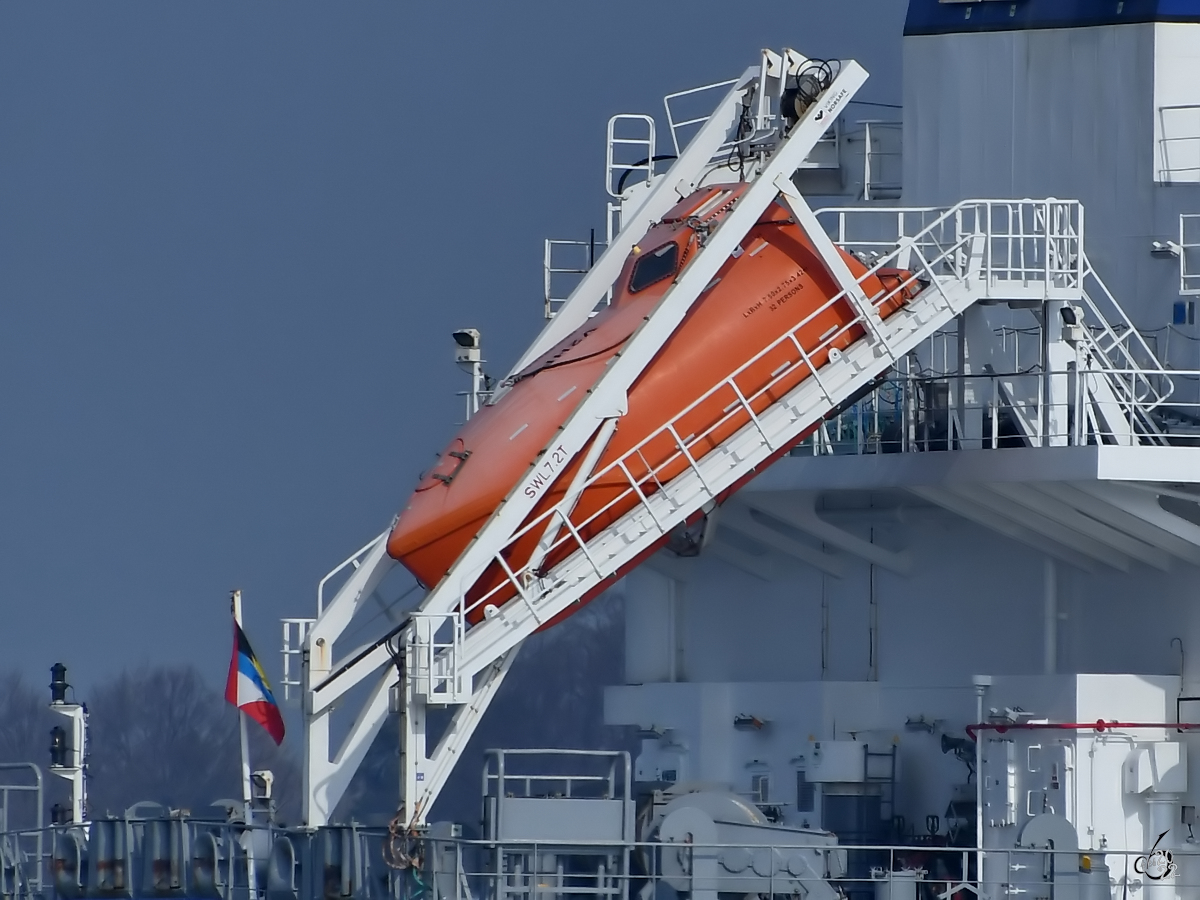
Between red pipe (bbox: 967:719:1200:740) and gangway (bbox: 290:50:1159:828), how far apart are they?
2.82m

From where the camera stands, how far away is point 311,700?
22844mm

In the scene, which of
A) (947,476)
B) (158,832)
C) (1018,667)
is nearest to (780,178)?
(947,476)

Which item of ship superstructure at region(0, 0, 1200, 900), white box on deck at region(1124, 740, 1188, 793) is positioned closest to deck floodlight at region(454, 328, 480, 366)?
ship superstructure at region(0, 0, 1200, 900)

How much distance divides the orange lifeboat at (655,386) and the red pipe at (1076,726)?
3833 millimetres

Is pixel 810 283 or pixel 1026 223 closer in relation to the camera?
pixel 810 283

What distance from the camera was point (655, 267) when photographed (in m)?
23.5

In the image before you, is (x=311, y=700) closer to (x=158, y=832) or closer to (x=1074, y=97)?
(x=158, y=832)

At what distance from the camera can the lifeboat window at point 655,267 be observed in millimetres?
23297

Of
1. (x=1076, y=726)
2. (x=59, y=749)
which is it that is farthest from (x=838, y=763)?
(x=59, y=749)

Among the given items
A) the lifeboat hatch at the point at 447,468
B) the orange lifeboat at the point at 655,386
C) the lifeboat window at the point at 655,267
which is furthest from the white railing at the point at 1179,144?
the lifeboat hatch at the point at 447,468

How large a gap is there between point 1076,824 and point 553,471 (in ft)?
19.7

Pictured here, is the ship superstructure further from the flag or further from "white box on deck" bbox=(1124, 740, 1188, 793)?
the flag

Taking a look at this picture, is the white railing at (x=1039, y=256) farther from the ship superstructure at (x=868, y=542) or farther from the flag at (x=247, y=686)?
the flag at (x=247, y=686)

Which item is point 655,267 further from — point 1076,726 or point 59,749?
point 59,749
